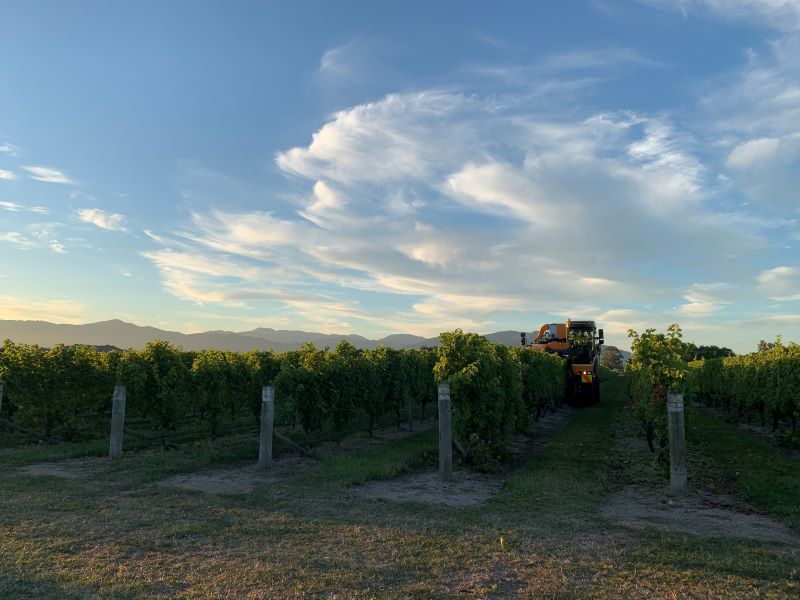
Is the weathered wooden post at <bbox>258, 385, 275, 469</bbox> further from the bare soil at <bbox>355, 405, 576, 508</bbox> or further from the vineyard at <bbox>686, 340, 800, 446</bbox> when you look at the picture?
the vineyard at <bbox>686, 340, 800, 446</bbox>

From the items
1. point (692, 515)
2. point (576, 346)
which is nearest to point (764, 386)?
point (576, 346)

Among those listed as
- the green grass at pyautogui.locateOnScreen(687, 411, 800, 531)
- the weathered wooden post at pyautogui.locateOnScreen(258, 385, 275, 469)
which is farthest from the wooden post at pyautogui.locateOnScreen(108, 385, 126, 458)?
the green grass at pyautogui.locateOnScreen(687, 411, 800, 531)

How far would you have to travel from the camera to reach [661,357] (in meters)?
11.1

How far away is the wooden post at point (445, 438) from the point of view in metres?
10.1

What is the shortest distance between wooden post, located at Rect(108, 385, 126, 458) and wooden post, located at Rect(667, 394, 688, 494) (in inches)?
423

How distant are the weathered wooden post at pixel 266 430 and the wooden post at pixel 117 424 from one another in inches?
123

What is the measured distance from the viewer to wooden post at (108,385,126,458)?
38.6ft

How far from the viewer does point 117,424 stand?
1185 centimetres

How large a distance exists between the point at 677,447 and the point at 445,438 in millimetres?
3966

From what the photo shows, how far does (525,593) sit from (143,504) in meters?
5.67

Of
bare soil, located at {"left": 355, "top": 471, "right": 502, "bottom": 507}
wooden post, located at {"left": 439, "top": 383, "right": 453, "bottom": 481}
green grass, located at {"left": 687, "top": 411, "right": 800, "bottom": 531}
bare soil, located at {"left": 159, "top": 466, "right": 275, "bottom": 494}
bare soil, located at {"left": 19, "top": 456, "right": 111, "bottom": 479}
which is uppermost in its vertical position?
wooden post, located at {"left": 439, "top": 383, "right": 453, "bottom": 481}

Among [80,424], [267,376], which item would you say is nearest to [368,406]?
[267,376]

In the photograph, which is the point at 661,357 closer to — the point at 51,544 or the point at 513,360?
the point at 513,360

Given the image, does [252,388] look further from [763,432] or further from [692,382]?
[763,432]
